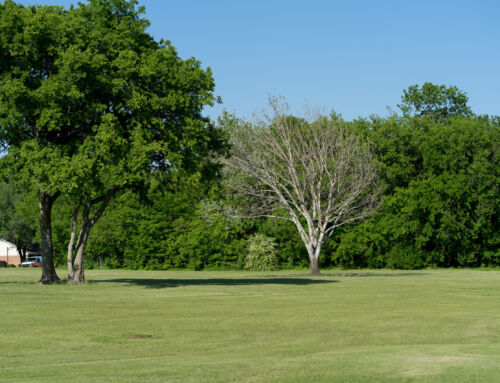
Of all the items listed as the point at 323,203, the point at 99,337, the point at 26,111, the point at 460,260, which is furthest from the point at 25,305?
the point at 460,260

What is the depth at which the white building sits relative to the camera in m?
121

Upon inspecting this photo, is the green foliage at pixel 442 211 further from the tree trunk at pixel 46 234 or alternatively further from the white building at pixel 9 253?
the white building at pixel 9 253

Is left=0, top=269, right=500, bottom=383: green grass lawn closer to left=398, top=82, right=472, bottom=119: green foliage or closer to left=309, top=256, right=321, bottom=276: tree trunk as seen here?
left=309, top=256, right=321, bottom=276: tree trunk

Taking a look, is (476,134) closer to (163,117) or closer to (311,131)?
(311,131)

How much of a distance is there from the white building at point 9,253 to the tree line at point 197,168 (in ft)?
137

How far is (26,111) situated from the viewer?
31.7 meters

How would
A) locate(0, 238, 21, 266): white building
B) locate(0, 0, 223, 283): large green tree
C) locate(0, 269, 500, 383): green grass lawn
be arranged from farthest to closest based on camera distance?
locate(0, 238, 21, 266): white building, locate(0, 0, 223, 283): large green tree, locate(0, 269, 500, 383): green grass lawn

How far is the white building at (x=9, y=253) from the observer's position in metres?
121

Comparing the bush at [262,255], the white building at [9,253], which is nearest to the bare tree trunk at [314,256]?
the bush at [262,255]

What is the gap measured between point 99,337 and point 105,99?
2147 cm

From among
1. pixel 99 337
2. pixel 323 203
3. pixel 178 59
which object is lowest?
pixel 99 337

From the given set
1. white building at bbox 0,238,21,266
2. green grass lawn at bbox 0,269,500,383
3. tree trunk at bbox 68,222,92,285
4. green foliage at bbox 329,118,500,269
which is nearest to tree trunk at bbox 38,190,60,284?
tree trunk at bbox 68,222,92,285

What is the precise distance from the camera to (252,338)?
14.7 m

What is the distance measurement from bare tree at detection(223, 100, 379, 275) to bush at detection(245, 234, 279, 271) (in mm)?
5542
